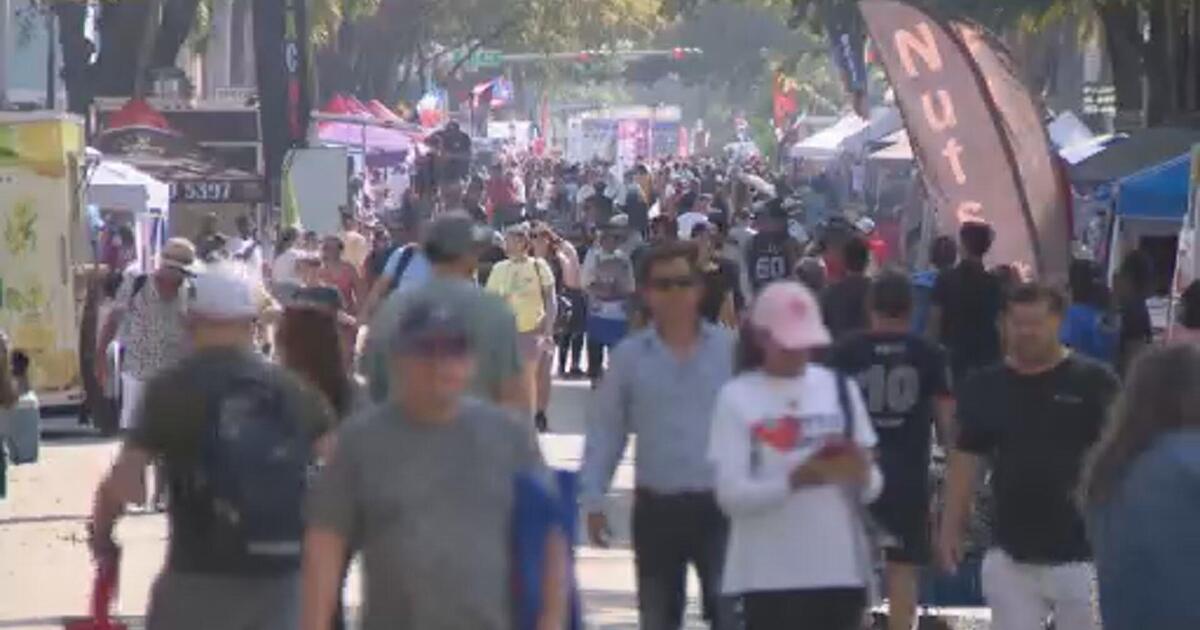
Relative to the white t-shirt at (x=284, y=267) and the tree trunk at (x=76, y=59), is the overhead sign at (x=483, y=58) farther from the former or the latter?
the white t-shirt at (x=284, y=267)

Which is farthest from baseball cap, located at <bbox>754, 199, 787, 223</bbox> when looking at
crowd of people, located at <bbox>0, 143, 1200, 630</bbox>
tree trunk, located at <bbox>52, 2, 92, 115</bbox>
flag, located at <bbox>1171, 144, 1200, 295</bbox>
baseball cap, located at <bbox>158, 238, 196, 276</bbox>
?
tree trunk, located at <bbox>52, 2, 92, 115</bbox>

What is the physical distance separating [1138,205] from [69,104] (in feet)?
62.4

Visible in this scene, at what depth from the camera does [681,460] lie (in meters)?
10.4

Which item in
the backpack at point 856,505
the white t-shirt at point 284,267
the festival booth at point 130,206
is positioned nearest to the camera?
the backpack at point 856,505

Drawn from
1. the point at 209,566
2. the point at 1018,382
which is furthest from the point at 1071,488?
the point at 209,566

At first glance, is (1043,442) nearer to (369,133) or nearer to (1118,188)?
(1118,188)

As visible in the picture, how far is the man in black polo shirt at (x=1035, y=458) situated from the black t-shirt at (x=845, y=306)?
4.60 meters

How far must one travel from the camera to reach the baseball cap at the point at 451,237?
1063 centimetres

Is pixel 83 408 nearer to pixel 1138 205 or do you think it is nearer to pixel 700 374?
pixel 1138 205

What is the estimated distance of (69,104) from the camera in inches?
1566

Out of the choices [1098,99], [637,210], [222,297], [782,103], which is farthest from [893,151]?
[782,103]

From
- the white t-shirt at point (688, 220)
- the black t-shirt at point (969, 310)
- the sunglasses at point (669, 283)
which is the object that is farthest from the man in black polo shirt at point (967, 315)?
the white t-shirt at point (688, 220)

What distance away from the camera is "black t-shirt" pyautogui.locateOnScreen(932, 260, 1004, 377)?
1639 centimetres

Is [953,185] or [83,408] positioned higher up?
[953,185]
